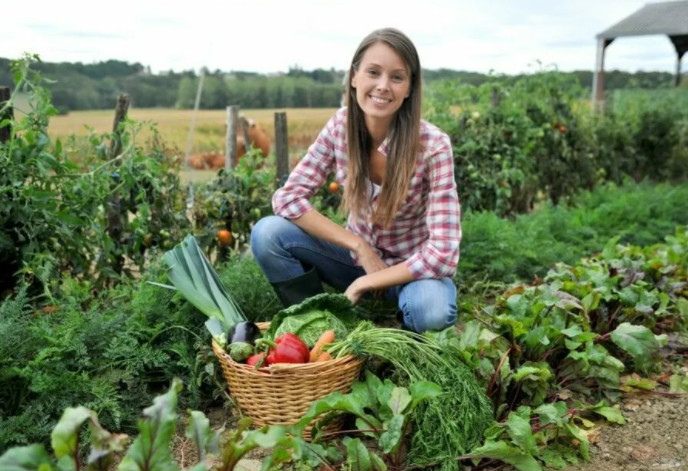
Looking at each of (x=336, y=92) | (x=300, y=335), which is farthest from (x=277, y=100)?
(x=300, y=335)

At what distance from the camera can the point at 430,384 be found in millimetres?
2193

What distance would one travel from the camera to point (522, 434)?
7.52ft

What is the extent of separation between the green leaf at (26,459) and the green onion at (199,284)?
3.87 ft

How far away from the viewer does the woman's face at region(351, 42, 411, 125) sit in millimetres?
2820

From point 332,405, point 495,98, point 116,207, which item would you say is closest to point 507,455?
point 332,405

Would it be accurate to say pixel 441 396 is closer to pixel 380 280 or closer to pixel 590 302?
pixel 380 280

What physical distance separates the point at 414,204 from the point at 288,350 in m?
0.98

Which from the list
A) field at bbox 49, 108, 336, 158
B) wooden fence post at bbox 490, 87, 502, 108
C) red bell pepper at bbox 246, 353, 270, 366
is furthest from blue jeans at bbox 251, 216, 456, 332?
wooden fence post at bbox 490, 87, 502, 108

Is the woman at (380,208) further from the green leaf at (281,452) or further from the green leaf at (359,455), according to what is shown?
the green leaf at (281,452)

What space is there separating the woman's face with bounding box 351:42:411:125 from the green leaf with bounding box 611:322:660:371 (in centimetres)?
137

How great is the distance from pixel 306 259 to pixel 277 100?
480cm

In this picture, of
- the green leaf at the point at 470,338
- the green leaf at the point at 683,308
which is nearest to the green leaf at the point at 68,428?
the green leaf at the point at 470,338

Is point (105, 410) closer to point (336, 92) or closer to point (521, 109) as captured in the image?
point (521, 109)

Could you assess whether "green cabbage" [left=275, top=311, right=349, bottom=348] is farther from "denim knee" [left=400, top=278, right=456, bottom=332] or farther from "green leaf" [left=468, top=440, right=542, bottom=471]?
"green leaf" [left=468, top=440, right=542, bottom=471]
